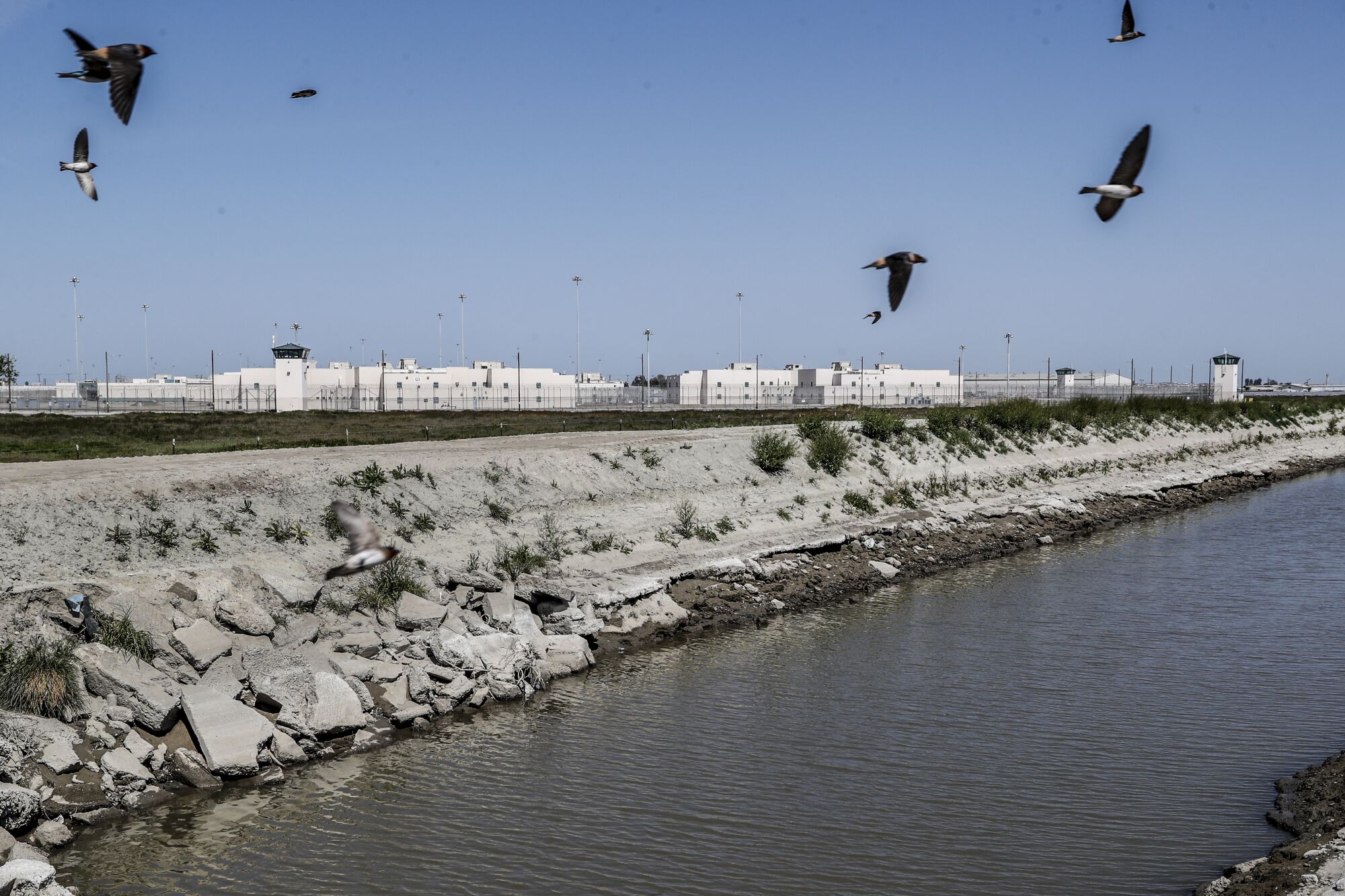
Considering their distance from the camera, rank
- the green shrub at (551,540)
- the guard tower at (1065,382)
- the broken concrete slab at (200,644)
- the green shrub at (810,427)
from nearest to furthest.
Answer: the broken concrete slab at (200,644), the green shrub at (551,540), the green shrub at (810,427), the guard tower at (1065,382)

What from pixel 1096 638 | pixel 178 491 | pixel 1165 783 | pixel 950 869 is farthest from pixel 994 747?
pixel 178 491

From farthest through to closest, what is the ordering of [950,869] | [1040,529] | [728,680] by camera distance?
[1040,529], [728,680], [950,869]

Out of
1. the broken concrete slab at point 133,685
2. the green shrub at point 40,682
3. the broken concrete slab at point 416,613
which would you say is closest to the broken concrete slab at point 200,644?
the broken concrete slab at point 133,685

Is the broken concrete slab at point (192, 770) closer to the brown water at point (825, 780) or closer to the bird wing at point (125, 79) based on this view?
the brown water at point (825, 780)

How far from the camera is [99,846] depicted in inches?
457

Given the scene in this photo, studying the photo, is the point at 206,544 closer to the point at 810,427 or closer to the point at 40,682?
the point at 40,682

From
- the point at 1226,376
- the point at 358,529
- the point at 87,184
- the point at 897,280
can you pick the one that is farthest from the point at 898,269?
the point at 1226,376

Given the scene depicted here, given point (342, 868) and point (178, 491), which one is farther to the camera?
point (178, 491)

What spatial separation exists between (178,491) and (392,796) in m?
9.93

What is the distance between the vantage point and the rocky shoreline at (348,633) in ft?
42.2

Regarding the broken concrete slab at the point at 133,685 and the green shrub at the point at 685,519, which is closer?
the broken concrete slab at the point at 133,685

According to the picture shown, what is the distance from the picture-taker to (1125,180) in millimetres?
10016

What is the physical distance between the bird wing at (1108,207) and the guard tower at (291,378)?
78512 millimetres

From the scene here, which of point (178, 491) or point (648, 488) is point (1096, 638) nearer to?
point (648, 488)
